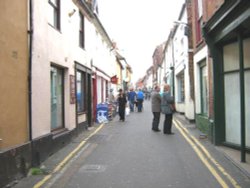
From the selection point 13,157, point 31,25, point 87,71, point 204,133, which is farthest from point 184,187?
point 87,71

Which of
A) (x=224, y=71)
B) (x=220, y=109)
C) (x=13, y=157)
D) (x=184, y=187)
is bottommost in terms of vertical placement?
(x=184, y=187)

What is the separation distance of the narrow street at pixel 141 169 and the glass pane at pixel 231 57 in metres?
2.31

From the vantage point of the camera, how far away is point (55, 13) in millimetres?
13023

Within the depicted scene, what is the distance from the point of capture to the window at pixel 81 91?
16.7 meters

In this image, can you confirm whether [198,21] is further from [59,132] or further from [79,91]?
[59,132]

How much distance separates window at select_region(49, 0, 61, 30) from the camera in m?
12.3

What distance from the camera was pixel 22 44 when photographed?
28.8 ft

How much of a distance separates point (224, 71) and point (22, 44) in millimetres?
5874

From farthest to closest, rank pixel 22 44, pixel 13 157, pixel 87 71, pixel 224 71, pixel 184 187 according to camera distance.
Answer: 1. pixel 87 71
2. pixel 224 71
3. pixel 22 44
4. pixel 13 157
5. pixel 184 187

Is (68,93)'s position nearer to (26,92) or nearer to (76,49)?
(76,49)

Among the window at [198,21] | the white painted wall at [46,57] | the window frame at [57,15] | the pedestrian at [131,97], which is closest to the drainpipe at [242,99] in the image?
the white painted wall at [46,57]

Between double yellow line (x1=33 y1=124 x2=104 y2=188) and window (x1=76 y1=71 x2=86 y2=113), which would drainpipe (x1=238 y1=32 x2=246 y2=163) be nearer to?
double yellow line (x1=33 y1=124 x2=104 y2=188)

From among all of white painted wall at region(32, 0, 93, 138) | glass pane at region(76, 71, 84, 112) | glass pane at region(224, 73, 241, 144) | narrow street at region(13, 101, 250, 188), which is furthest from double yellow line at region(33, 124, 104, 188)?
glass pane at region(224, 73, 241, 144)

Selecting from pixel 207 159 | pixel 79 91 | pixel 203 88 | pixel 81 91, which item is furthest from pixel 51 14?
pixel 203 88
